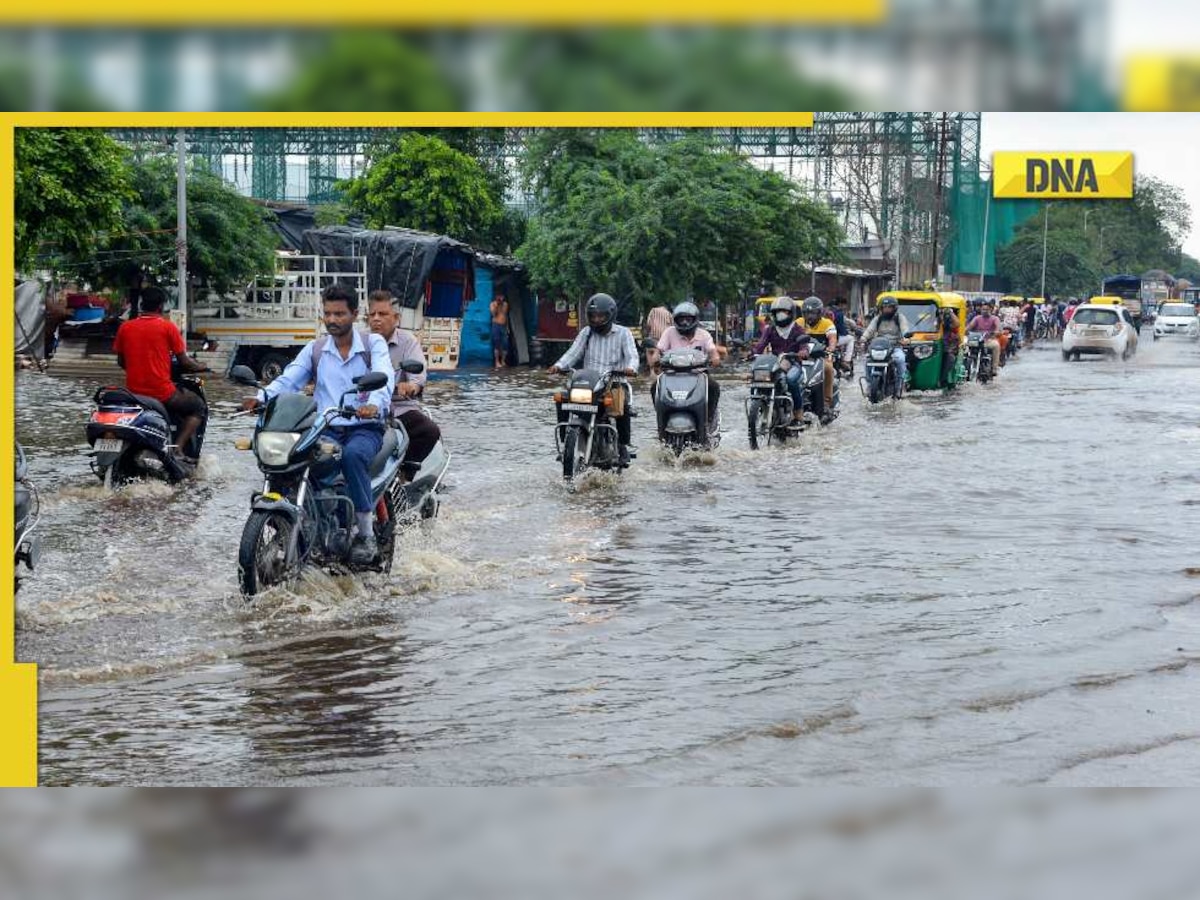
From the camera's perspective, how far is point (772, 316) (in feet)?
52.9

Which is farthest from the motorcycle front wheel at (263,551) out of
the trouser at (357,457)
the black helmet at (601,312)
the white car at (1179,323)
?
the white car at (1179,323)

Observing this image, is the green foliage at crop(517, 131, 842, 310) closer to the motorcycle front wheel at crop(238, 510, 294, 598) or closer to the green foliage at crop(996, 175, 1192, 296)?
the motorcycle front wheel at crop(238, 510, 294, 598)

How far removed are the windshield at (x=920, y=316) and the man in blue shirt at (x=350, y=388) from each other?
17.5 m

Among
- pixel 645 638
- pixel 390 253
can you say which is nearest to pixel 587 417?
pixel 645 638

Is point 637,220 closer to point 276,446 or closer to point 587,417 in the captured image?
point 587,417

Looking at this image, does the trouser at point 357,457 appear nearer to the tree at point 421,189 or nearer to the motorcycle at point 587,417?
the motorcycle at point 587,417

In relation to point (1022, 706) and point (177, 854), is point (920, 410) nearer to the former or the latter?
point (1022, 706)

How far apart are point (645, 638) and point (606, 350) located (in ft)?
18.4

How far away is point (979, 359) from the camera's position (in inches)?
1106

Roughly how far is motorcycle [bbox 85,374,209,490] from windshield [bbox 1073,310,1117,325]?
30862 millimetres

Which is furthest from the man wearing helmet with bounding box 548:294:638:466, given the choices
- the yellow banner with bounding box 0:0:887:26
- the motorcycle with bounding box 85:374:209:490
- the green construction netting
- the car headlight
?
the green construction netting

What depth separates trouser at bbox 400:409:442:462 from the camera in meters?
9.57

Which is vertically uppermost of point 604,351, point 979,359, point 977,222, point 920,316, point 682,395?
point 977,222

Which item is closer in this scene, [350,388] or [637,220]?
[350,388]
